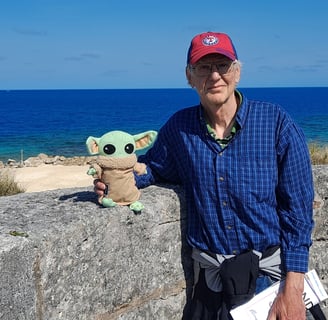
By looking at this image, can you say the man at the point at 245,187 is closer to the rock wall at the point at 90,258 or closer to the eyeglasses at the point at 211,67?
the eyeglasses at the point at 211,67

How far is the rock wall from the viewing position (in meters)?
2.10

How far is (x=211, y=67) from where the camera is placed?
8.42 feet

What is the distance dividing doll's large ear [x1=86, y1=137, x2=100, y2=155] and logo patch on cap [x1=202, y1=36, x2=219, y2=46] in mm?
731

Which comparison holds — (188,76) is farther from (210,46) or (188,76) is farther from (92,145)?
(92,145)

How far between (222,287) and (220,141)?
30.9 inches

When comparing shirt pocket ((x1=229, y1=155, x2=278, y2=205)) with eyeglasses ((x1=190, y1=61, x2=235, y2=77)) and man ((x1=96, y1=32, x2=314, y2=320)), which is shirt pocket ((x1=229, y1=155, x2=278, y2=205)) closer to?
man ((x1=96, y1=32, x2=314, y2=320))

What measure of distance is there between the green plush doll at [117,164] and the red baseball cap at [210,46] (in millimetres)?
478

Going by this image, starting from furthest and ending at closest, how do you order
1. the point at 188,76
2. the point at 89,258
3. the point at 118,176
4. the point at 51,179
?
the point at 51,179
the point at 188,76
the point at 118,176
the point at 89,258

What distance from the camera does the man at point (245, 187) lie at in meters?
2.54

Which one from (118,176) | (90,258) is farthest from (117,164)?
(90,258)

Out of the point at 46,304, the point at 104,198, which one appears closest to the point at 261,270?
the point at 104,198

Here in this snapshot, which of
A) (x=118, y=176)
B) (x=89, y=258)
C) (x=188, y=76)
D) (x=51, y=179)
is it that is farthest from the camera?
(x=51, y=179)

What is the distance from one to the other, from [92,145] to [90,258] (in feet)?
1.80

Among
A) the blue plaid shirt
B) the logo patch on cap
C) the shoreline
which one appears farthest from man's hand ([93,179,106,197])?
the shoreline
